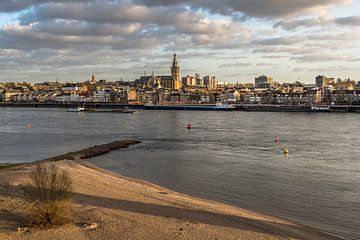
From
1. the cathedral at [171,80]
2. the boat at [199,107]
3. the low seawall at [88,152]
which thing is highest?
the cathedral at [171,80]

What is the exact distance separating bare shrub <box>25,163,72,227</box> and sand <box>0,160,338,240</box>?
24 centimetres

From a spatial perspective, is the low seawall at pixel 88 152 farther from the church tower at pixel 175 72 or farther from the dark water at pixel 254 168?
the church tower at pixel 175 72

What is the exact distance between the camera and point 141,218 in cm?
1004

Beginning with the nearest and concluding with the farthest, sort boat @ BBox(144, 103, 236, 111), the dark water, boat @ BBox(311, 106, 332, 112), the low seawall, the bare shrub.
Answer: the bare shrub, the dark water, the low seawall, boat @ BBox(311, 106, 332, 112), boat @ BBox(144, 103, 236, 111)

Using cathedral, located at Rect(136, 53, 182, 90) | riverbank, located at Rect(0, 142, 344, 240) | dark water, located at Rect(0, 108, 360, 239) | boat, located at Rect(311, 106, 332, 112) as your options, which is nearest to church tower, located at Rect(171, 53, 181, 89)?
cathedral, located at Rect(136, 53, 182, 90)

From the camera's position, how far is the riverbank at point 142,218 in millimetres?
8780

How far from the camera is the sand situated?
876 centimetres

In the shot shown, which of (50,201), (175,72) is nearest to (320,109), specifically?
(50,201)

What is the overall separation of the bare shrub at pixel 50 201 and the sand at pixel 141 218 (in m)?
0.24

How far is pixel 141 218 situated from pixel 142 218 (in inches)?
0.9

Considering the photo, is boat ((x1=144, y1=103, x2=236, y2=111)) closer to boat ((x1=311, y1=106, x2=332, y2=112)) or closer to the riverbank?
boat ((x1=311, y1=106, x2=332, y2=112))

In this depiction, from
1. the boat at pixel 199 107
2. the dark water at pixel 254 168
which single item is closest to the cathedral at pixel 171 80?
the boat at pixel 199 107

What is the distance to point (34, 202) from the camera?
382 inches

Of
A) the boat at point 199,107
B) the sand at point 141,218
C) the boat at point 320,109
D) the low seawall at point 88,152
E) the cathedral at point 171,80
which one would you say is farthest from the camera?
the cathedral at point 171,80
